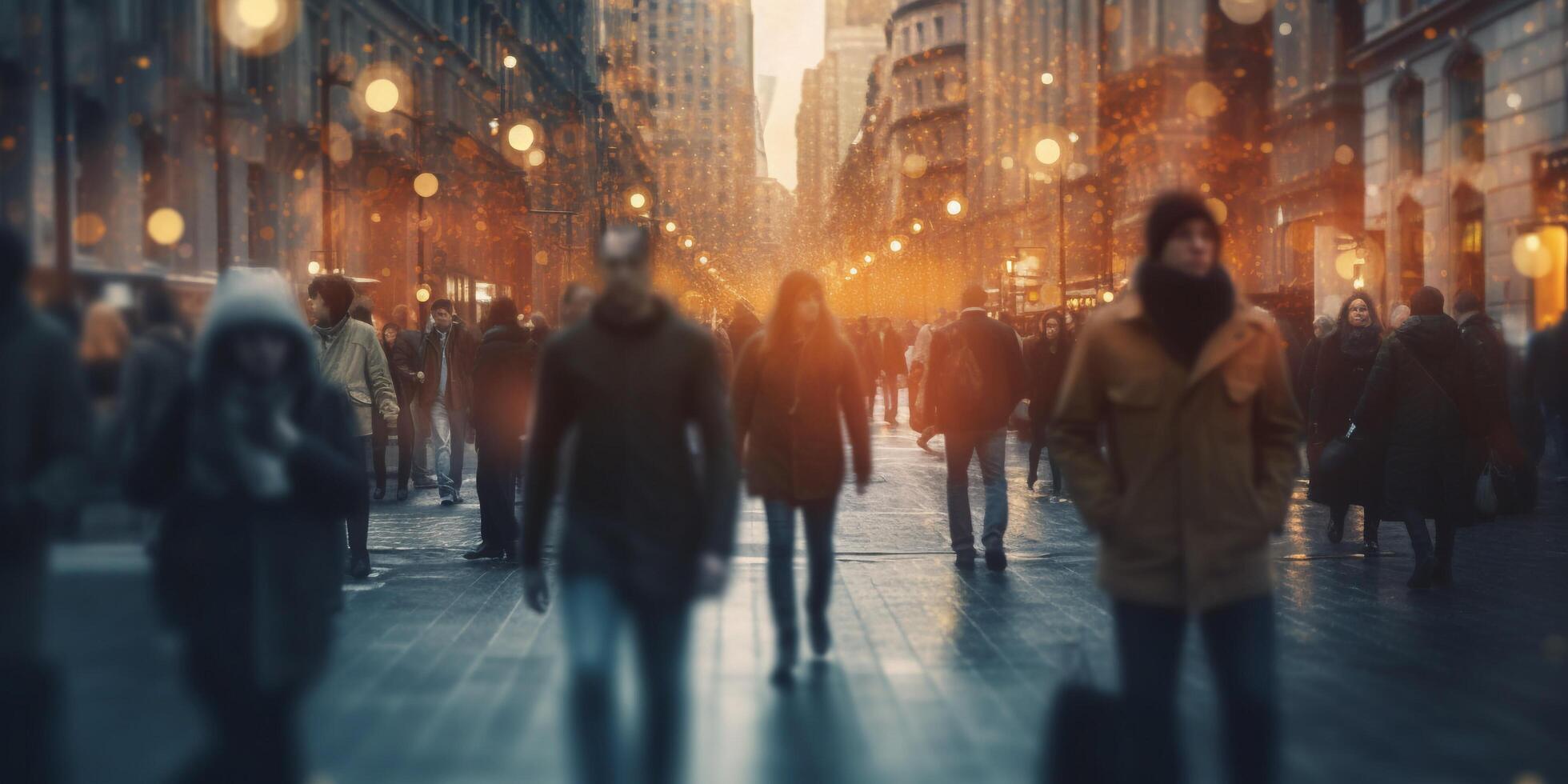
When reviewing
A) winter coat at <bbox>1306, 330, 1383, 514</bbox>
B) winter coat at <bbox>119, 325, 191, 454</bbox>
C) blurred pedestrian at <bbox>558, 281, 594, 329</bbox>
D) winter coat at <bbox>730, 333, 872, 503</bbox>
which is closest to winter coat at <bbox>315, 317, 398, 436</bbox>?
blurred pedestrian at <bbox>558, 281, 594, 329</bbox>

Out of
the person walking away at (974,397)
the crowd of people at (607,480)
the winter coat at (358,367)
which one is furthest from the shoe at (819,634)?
the winter coat at (358,367)

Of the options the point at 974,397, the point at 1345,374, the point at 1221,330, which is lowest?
the point at 974,397

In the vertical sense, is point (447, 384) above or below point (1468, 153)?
below

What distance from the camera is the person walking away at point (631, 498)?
→ 423 cm

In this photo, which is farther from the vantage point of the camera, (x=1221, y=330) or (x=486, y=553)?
(x=486, y=553)

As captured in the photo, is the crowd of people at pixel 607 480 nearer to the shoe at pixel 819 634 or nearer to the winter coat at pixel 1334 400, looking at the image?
the shoe at pixel 819 634

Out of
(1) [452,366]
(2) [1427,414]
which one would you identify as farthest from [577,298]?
(1) [452,366]

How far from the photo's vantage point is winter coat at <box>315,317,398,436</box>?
10148 millimetres

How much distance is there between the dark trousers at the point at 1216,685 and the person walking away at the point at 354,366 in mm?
5864

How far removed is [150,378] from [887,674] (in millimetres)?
3523

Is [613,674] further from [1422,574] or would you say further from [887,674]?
[1422,574]

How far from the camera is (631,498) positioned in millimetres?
4277

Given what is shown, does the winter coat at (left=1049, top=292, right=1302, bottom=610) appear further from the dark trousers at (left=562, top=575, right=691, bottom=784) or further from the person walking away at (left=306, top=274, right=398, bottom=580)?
the person walking away at (left=306, top=274, right=398, bottom=580)

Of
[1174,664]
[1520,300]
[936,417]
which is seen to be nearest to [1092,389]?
[1174,664]
